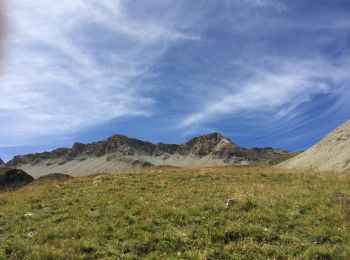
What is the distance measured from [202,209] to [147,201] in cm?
334

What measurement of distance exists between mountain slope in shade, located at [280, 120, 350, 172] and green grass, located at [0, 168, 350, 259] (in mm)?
16325

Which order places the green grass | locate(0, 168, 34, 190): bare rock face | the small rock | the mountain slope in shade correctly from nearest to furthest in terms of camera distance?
the green grass → the small rock → the mountain slope in shade → locate(0, 168, 34, 190): bare rock face

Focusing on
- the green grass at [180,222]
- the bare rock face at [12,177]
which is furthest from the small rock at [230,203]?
the bare rock face at [12,177]

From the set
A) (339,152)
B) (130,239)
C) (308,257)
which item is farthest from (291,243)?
(339,152)

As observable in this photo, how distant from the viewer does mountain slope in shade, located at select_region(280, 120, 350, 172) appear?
40.8 m

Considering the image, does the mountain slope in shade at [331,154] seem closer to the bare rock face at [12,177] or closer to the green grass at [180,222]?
the green grass at [180,222]

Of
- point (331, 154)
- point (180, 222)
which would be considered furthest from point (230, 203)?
point (331, 154)

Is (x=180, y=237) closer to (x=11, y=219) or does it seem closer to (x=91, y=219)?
(x=91, y=219)

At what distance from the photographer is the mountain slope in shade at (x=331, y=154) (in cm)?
4075

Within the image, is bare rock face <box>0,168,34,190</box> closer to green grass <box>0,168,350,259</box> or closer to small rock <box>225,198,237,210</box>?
green grass <box>0,168,350,259</box>

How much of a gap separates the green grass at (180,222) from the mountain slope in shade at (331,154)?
16.3m

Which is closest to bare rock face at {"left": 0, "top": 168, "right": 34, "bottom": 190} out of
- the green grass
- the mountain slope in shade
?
the mountain slope in shade

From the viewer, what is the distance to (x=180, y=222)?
16797 mm

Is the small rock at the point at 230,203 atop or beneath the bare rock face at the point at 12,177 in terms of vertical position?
A: beneath
